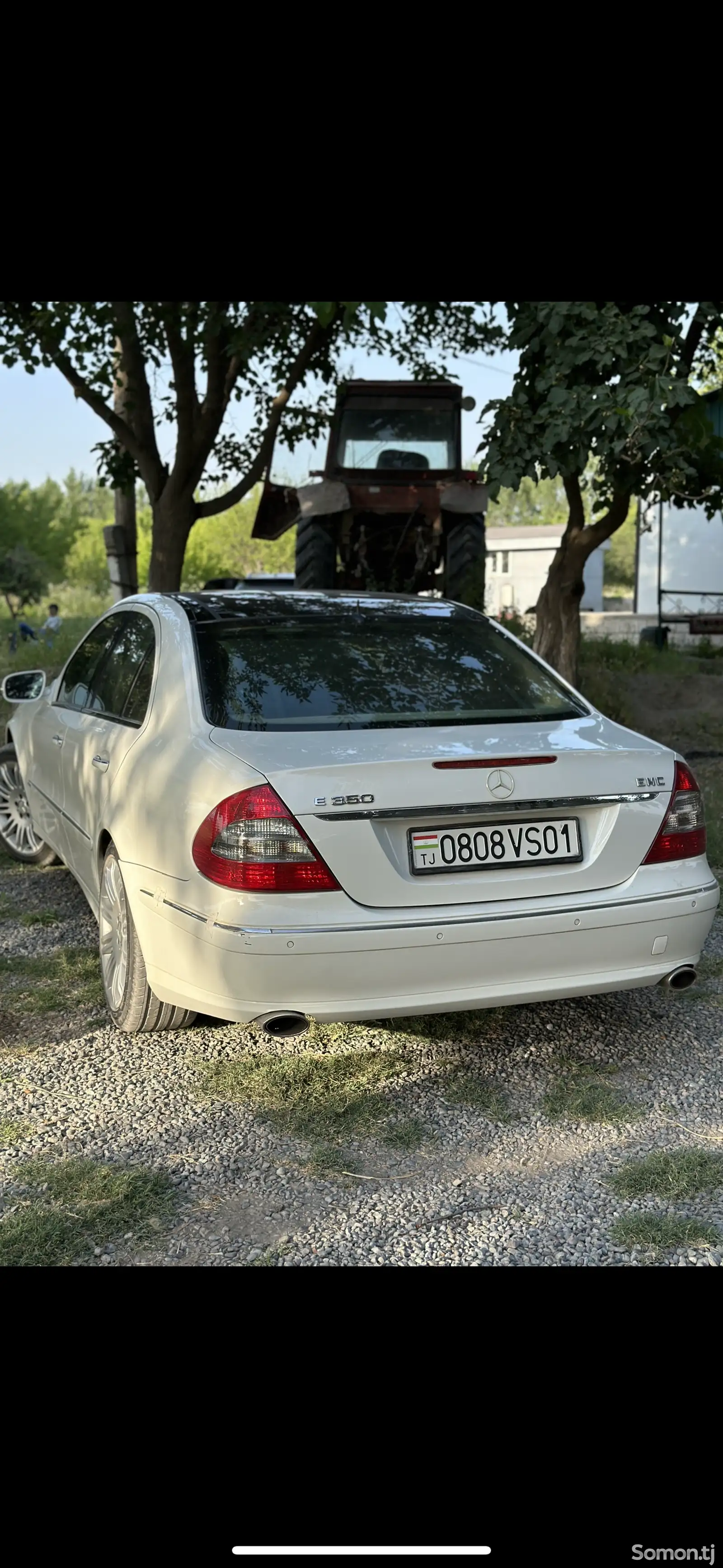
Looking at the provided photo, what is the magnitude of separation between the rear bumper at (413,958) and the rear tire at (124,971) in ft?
0.69

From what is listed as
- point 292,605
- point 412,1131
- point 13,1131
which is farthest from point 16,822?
point 412,1131

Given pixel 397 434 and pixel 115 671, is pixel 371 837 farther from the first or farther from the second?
pixel 397 434

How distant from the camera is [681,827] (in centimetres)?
384

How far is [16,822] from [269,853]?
372 cm

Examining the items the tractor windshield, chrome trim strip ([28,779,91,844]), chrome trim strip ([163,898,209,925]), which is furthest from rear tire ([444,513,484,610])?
chrome trim strip ([163,898,209,925])

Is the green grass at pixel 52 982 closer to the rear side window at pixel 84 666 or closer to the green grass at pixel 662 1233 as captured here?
the rear side window at pixel 84 666

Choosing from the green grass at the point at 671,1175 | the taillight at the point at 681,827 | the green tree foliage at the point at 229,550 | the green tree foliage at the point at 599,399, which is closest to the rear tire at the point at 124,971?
the green grass at the point at 671,1175

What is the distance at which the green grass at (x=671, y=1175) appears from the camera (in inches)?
129

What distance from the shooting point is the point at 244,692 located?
3.99m
